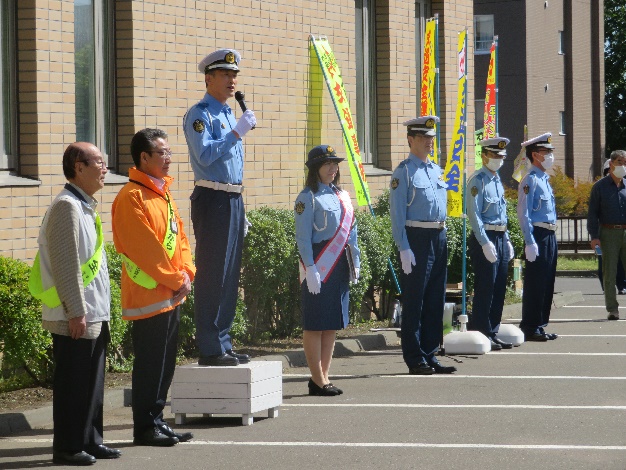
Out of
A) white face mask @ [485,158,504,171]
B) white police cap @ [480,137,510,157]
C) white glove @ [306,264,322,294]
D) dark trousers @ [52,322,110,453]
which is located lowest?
dark trousers @ [52,322,110,453]

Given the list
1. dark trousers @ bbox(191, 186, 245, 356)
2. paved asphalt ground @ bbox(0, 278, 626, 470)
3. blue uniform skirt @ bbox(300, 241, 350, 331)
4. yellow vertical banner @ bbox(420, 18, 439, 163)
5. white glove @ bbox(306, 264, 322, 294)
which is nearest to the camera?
paved asphalt ground @ bbox(0, 278, 626, 470)

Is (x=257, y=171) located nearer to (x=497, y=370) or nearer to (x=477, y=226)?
(x=477, y=226)

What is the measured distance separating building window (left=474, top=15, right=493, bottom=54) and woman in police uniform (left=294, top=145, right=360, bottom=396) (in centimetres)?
3699

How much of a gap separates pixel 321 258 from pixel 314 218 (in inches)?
12.7

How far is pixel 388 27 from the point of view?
17.9 meters

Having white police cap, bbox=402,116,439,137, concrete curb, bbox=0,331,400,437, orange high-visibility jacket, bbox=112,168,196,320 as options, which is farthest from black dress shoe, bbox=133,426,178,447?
white police cap, bbox=402,116,439,137

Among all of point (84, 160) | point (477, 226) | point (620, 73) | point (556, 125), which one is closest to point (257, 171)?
point (477, 226)

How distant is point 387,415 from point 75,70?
4820 millimetres

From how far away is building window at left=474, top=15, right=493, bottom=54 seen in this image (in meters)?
46.8

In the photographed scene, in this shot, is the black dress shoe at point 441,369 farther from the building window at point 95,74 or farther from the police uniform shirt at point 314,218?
the building window at point 95,74

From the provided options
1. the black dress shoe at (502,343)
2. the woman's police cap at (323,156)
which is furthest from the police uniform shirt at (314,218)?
the black dress shoe at (502,343)

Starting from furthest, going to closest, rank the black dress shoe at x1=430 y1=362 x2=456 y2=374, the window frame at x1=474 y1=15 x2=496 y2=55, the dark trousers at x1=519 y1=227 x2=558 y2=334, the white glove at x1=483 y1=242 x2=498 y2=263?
the window frame at x1=474 y1=15 x2=496 y2=55, the dark trousers at x1=519 y1=227 x2=558 y2=334, the white glove at x1=483 y1=242 x2=498 y2=263, the black dress shoe at x1=430 y1=362 x2=456 y2=374

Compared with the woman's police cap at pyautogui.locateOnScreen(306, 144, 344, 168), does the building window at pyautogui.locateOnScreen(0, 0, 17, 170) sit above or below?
above

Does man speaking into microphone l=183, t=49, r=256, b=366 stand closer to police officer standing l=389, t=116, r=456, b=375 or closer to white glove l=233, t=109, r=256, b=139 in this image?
white glove l=233, t=109, r=256, b=139
